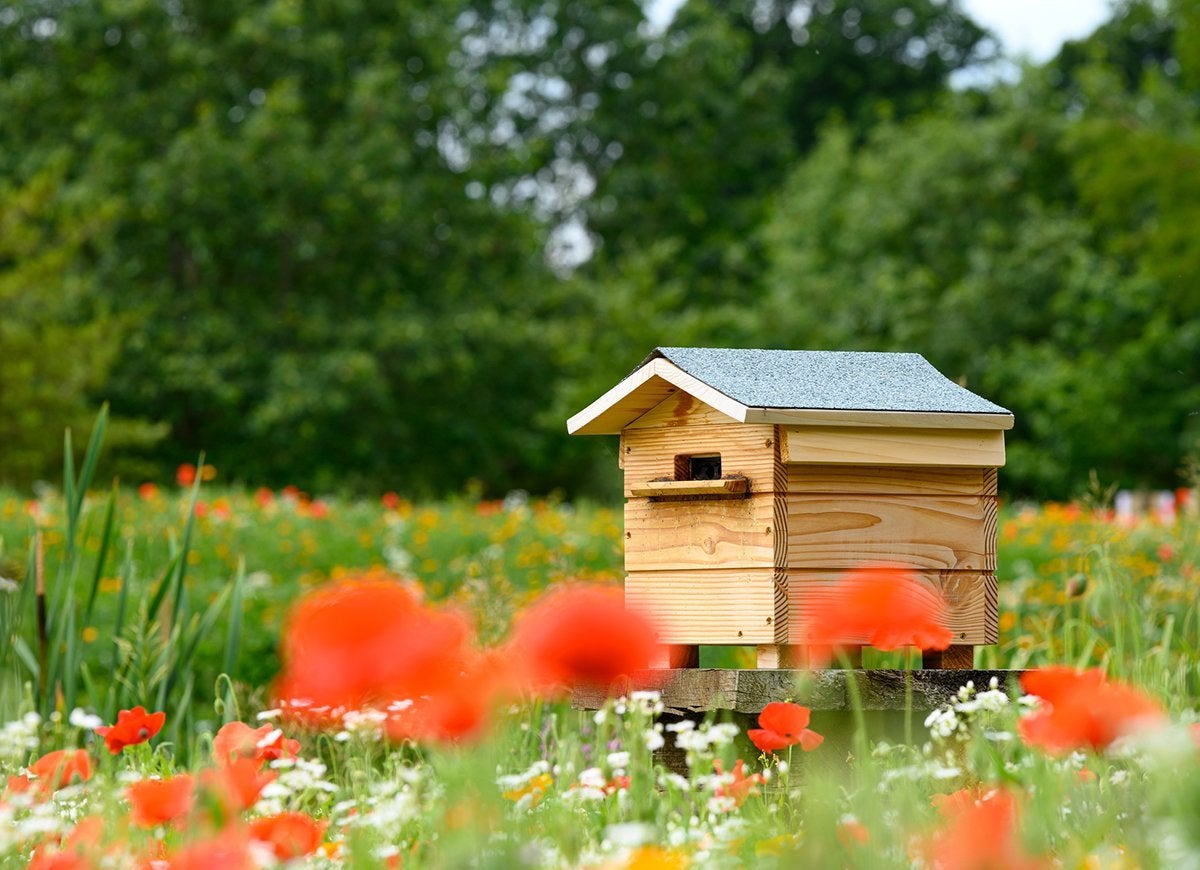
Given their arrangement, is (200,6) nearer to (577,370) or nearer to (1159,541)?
(577,370)

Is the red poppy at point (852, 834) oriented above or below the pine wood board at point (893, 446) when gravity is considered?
below

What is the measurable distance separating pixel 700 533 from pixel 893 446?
0.43 m

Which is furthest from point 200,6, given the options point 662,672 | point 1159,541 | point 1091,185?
point 662,672

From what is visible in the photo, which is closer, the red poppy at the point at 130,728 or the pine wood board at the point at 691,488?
the red poppy at the point at 130,728

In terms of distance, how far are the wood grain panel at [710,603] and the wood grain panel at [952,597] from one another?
0.05m

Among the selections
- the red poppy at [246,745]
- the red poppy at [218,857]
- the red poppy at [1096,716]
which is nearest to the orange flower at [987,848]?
the red poppy at [1096,716]

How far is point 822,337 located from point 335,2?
21.7ft

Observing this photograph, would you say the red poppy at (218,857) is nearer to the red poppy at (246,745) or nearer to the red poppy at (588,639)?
the red poppy at (588,639)

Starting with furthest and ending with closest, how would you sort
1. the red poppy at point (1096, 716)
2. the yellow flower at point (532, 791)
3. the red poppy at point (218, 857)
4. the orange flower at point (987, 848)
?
the yellow flower at point (532, 791) → the red poppy at point (1096, 716) → the red poppy at point (218, 857) → the orange flower at point (987, 848)

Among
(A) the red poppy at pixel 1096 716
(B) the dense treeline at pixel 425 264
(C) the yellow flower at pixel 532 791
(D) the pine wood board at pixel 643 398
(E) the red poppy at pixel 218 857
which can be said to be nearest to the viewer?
(E) the red poppy at pixel 218 857

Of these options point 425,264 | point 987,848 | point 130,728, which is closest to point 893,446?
point 130,728

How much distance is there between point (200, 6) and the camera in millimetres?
15531

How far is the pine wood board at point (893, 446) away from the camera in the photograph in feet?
9.27

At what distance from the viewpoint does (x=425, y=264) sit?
1616 cm
